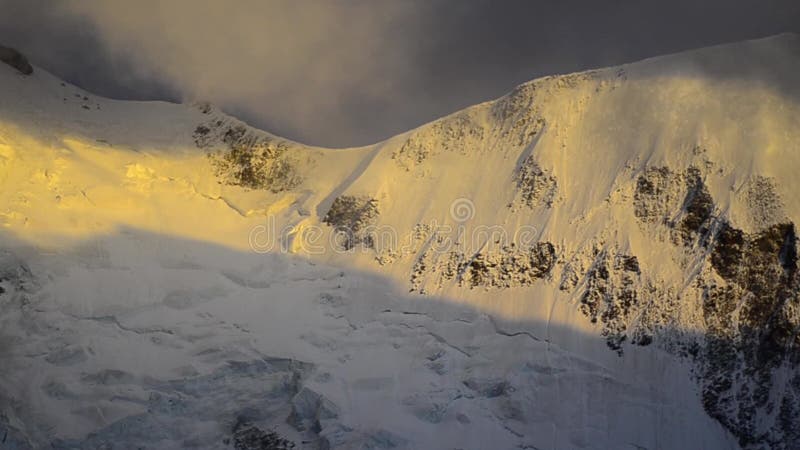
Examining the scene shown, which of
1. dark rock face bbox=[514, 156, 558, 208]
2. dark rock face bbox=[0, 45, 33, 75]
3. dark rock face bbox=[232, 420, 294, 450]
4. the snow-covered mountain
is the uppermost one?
dark rock face bbox=[0, 45, 33, 75]

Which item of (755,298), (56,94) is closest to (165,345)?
(56,94)

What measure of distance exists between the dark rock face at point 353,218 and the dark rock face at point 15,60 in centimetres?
3299

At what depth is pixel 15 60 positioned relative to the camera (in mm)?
104875

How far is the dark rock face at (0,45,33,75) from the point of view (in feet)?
343

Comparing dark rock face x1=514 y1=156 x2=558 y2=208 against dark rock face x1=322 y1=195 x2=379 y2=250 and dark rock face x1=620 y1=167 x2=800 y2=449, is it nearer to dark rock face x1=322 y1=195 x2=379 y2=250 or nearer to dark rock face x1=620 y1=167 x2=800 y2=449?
dark rock face x1=620 y1=167 x2=800 y2=449

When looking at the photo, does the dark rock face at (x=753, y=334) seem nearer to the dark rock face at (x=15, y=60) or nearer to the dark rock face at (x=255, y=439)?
the dark rock face at (x=255, y=439)

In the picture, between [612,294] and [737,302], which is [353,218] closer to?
[612,294]

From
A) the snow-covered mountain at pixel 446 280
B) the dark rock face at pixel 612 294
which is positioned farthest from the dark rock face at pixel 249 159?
the dark rock face at pixel 612 294

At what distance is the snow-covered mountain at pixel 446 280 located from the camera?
76.6 metres

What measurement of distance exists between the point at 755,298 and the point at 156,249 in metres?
45.4

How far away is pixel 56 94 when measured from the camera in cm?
10444

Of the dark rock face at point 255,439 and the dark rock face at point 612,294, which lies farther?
the dark rock face at point 612,294

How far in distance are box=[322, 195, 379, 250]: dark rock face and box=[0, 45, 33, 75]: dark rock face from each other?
3299 cm

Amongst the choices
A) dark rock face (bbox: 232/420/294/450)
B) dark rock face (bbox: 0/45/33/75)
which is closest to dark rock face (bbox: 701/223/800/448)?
dark rock face (bbox: 232/420/294/450)
